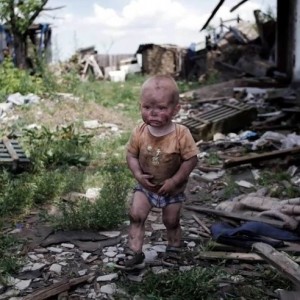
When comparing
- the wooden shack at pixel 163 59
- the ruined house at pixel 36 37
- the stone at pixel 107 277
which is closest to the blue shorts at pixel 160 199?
the stone at pixel 107 277

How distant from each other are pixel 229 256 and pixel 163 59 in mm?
20452

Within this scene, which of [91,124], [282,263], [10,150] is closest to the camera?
[282,263]

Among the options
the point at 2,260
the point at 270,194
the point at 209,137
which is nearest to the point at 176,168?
the point at 2,260

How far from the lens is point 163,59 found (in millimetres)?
23094

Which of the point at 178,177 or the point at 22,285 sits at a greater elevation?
the point at 178,177

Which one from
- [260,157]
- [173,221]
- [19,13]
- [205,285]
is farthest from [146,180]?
[19,13]

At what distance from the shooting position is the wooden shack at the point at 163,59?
22.8 m

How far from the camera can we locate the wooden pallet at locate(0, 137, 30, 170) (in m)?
5.83

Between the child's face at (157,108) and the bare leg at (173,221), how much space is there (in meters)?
0.66

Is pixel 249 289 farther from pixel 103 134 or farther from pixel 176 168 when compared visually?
pixel 103 134

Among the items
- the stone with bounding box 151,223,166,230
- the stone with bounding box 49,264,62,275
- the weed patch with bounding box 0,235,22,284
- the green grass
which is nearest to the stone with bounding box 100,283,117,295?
the green grass

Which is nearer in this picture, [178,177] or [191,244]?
[178,177]

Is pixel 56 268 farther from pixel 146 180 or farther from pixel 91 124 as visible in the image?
pixel 91 124

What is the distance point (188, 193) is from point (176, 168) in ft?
7.54
